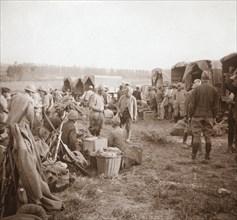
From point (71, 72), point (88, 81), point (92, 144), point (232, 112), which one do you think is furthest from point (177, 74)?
point (71, 72)

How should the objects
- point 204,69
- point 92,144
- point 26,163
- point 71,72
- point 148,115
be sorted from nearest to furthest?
point 26,163, point 92,144, point 204,69, point 148,115, point 71,72

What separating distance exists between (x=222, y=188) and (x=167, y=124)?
9260mm

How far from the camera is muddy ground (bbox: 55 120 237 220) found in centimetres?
423

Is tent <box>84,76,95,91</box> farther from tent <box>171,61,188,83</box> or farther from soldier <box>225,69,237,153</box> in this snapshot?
soldier <box>225,69,237,153</box>

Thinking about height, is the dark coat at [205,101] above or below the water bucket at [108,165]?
above

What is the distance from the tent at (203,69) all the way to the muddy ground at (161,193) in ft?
22.0

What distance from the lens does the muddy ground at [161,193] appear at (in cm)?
423

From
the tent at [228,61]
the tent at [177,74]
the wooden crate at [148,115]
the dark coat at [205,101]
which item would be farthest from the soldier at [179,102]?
the dark coat at [205,101]

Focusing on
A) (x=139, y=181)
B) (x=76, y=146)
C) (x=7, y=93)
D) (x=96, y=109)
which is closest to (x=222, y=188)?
(x=139, y=181)

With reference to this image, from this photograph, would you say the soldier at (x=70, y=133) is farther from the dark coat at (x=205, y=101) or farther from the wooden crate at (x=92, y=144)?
the dark coat at (x=205, y=101)

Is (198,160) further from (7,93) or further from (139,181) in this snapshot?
(7,93)

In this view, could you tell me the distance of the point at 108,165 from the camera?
5832 mm

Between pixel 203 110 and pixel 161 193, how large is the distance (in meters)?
2.78

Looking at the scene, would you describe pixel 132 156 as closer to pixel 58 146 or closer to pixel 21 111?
pixel 58 146
